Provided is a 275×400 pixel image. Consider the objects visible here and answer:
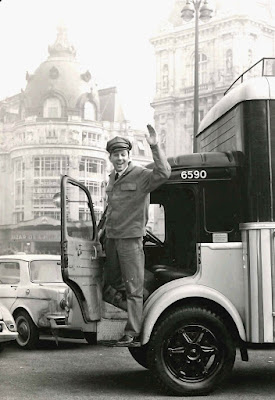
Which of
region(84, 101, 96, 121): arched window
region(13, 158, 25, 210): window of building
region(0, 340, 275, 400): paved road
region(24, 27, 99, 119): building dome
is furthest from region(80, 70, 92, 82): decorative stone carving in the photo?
region(0, 340, 275, 400): paved road

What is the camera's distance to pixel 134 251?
624cm

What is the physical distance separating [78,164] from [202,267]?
3530 cm

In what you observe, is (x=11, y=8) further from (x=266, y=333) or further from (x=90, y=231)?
(x=266, y=333)

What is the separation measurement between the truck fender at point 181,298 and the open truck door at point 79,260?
0.51m

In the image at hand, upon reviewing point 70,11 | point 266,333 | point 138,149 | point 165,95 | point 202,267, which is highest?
point 70,11

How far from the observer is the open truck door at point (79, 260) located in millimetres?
6223

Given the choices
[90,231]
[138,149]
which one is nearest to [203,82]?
[138,149]

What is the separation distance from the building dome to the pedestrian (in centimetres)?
3117

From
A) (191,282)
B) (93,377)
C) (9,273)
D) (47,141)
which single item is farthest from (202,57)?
(191,282)

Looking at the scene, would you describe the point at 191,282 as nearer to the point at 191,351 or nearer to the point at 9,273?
the point at 191,351

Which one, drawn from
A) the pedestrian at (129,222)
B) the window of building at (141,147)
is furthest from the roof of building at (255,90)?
the window of building at (141,147)

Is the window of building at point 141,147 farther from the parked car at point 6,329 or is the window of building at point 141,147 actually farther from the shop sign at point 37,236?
the parked car at point 6,329

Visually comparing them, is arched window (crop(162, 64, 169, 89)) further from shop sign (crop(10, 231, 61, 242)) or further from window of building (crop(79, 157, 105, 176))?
shop sign (crop(10, 231, 61, 242))

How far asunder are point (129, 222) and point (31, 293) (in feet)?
15.1
